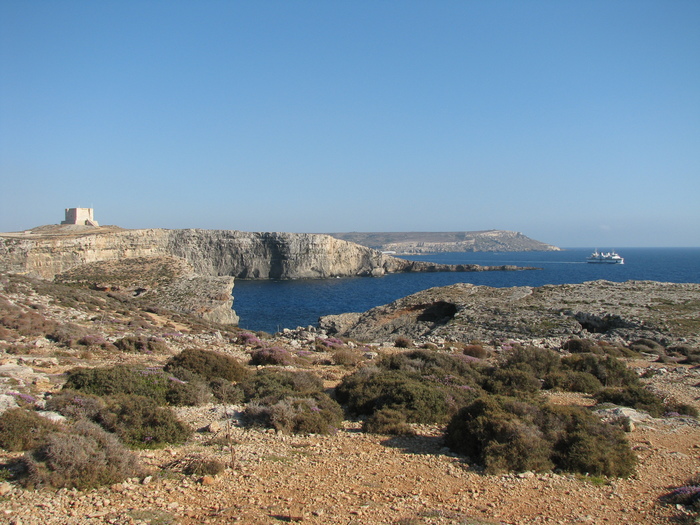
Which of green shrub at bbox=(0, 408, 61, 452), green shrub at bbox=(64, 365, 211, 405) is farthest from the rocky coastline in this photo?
green shrub at bbox=(0, 408, 61, 452)

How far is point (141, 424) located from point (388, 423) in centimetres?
444

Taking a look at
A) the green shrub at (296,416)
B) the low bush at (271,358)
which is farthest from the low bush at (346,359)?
the green shrub at (296,416)

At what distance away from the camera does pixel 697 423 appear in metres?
10.2

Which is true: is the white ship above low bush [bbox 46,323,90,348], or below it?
above

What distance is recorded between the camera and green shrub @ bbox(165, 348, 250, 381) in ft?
39.8

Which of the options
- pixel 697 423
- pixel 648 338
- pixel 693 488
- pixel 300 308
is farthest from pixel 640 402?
pixel 300 308

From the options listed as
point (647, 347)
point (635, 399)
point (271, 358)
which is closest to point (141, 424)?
point (271, 358)

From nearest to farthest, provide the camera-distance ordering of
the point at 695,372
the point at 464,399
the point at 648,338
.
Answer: the point at 464,399 → the point at 695,372 → the point at 648,338

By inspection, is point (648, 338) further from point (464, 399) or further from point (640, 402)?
point (464, 399)

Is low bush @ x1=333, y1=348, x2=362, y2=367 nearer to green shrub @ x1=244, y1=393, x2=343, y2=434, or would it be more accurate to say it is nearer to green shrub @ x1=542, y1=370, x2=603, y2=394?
green shrub @ x1=542, y1=370, x2=603, y2=394

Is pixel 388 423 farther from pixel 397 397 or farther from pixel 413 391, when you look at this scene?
pixel 413 391

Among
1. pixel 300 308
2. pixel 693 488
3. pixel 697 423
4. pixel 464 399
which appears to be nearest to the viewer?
pixel 693 488

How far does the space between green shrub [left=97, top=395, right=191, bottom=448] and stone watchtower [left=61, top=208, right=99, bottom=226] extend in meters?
80.7

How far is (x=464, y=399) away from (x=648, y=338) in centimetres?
1700
